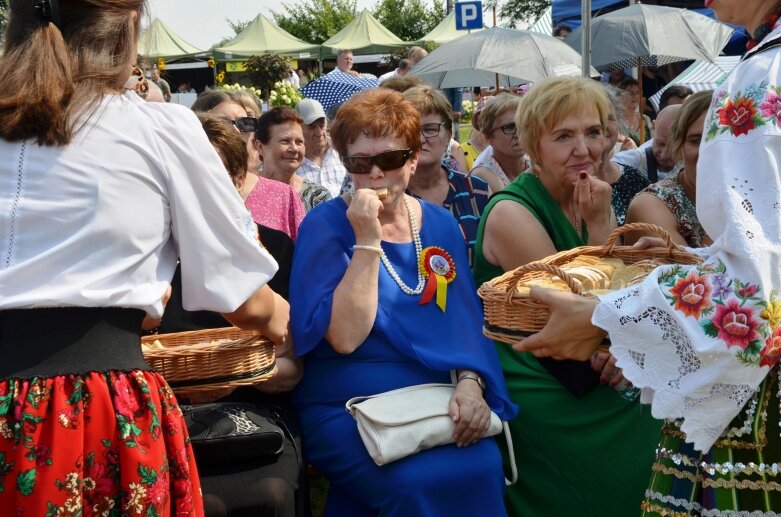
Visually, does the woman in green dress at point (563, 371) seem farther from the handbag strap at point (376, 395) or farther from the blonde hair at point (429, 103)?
the blonde hair at point (429, 103)

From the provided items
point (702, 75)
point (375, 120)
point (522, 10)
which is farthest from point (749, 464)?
point (522, 10)

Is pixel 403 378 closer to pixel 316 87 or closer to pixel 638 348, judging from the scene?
pixel 638 348

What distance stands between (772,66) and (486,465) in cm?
175

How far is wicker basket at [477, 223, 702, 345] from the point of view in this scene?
2.42m

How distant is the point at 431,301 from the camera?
3.38 meters

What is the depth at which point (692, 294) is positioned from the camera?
6.18ft

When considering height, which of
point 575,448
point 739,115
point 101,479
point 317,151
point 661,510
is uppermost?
point 739,115

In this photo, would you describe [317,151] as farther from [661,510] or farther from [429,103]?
[661,510]

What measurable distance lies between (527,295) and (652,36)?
27.2 feet

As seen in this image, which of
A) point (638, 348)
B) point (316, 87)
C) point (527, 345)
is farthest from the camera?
point (316, 87)

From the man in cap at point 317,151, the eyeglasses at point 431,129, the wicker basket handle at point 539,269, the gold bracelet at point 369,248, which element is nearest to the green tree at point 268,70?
the man in cap at point 317,151

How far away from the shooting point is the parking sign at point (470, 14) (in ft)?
36.7

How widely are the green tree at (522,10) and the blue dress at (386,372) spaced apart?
44147 mm

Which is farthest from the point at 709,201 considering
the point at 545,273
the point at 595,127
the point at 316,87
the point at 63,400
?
the point at 316,87
